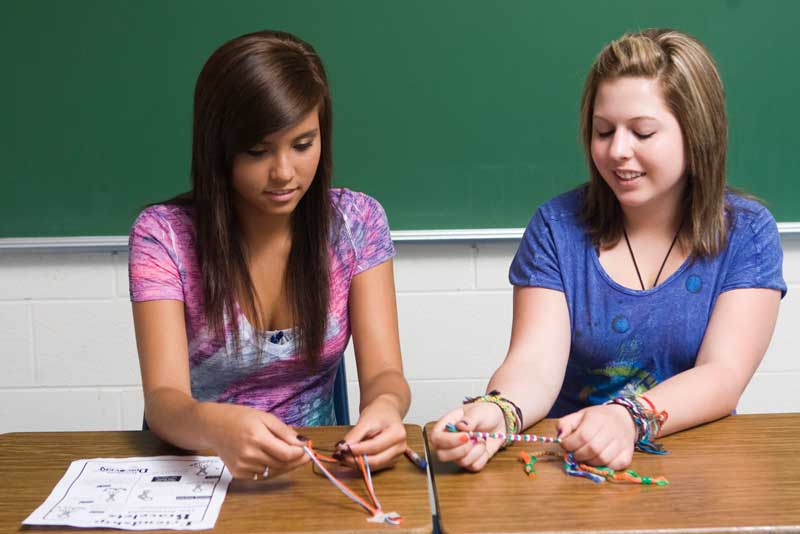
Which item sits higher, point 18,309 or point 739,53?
point 739,53

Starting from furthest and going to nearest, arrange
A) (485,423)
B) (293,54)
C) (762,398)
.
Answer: (762,398), (293,54), (485,423)

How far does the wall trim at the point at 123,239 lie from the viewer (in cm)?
237

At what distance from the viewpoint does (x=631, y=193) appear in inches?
58.7

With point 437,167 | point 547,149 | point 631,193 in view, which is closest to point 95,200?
point 437,167

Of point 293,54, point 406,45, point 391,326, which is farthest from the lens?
point 406,45

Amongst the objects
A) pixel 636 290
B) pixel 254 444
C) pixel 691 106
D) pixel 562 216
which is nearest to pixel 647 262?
pixel 636 290

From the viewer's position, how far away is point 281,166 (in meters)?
1.40

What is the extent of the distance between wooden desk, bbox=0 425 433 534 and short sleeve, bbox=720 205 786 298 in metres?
0.63

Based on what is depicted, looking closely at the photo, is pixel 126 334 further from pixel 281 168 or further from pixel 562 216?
pixel 562 216

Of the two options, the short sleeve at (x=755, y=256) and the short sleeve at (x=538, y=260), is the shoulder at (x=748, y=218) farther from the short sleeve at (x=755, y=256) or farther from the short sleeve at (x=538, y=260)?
the short sleeve at (x=538, y=260)

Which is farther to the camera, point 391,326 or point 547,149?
point 547,149

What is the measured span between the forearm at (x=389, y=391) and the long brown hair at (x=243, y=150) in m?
0.14

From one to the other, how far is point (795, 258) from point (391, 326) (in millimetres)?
1407

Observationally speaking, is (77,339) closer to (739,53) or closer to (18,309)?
(18,309)
